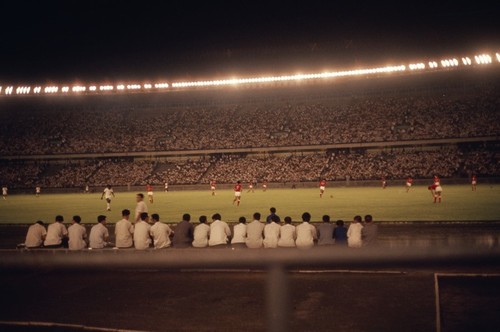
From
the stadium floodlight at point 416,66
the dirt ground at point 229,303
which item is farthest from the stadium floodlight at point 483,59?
the dirt ground at point 229,303

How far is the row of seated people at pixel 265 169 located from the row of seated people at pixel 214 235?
3856cm

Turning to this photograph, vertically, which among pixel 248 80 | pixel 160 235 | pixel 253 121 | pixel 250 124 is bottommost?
pixel 160 235

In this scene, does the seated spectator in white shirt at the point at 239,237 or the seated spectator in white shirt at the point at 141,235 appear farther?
the seated spectator in white shirt at the point at 239,237

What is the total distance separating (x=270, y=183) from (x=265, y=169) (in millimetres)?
5067

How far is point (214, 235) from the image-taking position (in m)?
11.8

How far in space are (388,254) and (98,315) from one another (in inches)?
295

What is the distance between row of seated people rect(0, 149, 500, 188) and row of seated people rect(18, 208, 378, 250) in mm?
38555

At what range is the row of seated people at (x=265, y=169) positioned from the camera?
48.1 meters

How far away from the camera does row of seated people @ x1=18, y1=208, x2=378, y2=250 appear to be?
36.0ft

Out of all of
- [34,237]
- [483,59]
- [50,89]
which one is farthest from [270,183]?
[50,89]

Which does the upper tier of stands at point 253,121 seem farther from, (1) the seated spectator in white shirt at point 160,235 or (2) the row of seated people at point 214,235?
(1) the seated spectator in white shirt at point 160,235

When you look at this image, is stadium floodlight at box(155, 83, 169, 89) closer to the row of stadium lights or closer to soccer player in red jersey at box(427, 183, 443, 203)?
the row of stadium lights

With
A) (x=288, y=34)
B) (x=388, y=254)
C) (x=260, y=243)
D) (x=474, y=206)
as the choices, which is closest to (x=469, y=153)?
(x=288, y=34)

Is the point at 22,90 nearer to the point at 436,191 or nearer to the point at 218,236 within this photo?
the point at 436,191
